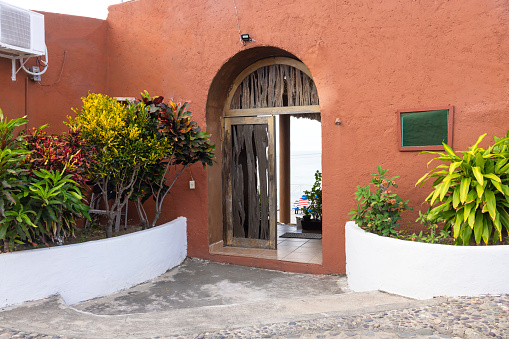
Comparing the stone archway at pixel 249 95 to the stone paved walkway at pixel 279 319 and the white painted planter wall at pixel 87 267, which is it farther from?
the stone paved walkway at pixel 279 319

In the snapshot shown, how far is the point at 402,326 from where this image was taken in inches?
122

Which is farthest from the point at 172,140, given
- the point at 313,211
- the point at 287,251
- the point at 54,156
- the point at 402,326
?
the point at 313,211

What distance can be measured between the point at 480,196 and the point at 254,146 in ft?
11.6

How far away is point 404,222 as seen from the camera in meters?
5.05

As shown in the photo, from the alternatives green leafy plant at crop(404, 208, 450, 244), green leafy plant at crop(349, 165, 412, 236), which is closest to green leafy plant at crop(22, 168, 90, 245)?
green leafy plant at crop(349, 165, 412, 236)

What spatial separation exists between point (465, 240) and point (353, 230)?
3.89 ft

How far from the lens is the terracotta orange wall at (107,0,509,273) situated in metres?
4.73

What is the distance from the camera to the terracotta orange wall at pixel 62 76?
5.76 m

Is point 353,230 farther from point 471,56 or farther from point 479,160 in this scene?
point 471,56

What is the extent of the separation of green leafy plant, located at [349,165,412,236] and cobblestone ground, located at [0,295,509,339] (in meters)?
1.22

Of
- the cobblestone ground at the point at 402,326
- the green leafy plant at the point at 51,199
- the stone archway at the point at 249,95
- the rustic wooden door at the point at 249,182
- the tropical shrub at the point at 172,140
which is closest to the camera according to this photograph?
the cobblestone ground at the point at 402,326

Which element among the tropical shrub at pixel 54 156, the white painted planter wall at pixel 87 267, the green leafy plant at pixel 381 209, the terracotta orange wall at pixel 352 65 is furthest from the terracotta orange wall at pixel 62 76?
the green leafy plant at pixel 381 209

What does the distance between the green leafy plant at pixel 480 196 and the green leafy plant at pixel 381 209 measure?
0.63m

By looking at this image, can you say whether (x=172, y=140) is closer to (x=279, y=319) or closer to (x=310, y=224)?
(x=279, y=319)
